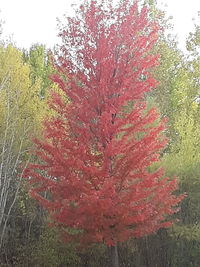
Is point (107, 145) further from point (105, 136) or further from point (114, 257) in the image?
point (114, 257)

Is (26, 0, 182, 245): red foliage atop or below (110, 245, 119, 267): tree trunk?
atop

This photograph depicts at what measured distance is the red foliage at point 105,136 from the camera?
7.21 meters

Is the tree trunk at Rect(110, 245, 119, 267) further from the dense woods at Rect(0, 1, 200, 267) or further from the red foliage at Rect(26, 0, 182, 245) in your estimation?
the red foliage at Rect(26, 0, 182, 245)

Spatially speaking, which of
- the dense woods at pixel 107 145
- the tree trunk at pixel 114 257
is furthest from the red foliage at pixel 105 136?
the tree trunk at pixel 114 257

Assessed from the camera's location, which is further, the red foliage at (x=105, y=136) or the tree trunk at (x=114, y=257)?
the tree trunk at (x=114, y=257)

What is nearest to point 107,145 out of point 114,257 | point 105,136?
point 105,136

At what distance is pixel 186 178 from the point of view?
408 inches

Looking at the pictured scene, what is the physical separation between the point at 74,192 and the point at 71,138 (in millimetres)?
1064

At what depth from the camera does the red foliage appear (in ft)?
23.7

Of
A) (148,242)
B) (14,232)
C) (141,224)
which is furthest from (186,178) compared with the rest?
(14,232)

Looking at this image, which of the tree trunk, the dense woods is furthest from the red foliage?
the tree trunk

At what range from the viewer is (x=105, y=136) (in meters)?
7.47

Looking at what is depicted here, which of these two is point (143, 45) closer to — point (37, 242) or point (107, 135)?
point (107, 135)

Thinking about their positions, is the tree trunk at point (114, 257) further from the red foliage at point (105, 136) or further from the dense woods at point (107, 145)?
the red foliage at point (105, 136)
